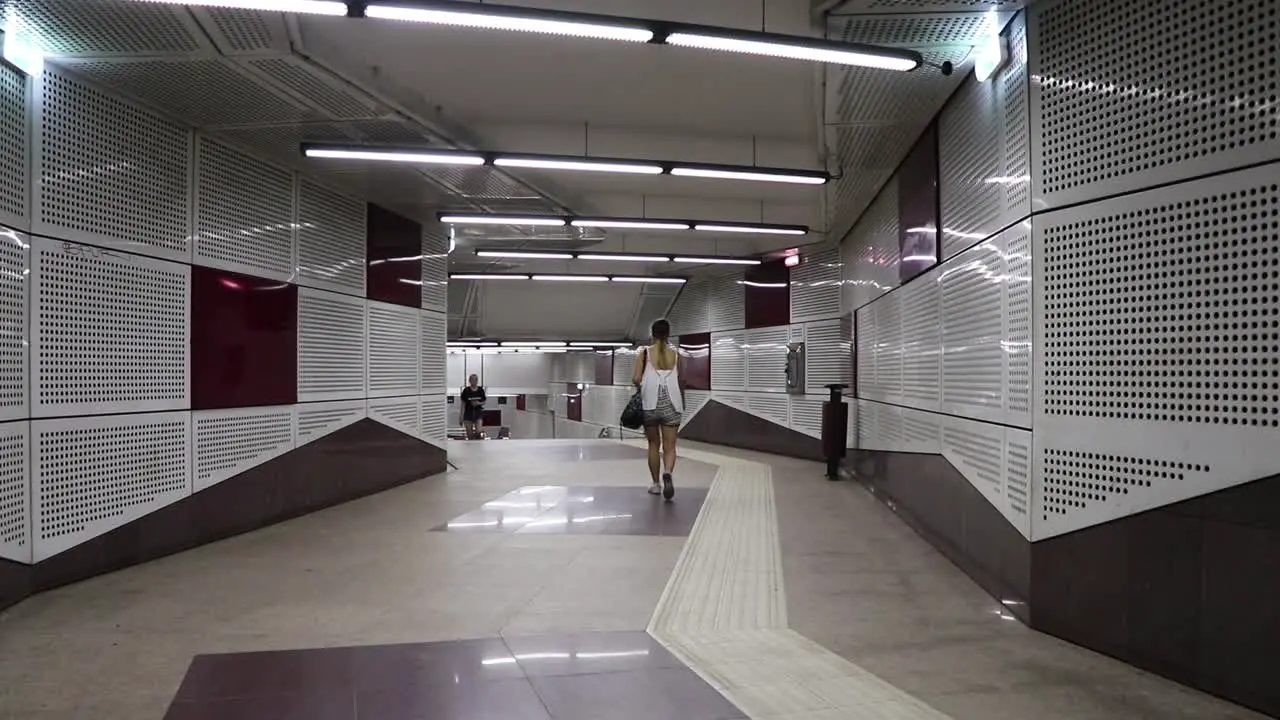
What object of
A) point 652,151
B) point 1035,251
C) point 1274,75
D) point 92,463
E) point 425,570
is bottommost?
point 425,570

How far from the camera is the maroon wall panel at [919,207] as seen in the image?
5785 millimetres

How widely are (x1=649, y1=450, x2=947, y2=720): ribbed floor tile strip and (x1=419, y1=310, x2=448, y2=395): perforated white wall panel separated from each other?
488 cm

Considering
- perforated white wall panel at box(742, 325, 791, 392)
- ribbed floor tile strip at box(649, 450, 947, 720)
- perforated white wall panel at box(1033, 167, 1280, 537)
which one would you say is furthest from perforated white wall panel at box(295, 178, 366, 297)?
perforated white wall panel at box(742, 325, 791, 392)

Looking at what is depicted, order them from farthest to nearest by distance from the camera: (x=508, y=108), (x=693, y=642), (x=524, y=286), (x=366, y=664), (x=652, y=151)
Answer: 1. (x=524, y=286)
2. (x=652, y=151)
3. (x=508, y=108)
4. (x=693, y=642)
5. (x=366, y=664)

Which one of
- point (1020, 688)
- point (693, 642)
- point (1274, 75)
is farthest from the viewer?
point (693, 642)

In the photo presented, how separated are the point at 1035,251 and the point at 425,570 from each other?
12.9 feet

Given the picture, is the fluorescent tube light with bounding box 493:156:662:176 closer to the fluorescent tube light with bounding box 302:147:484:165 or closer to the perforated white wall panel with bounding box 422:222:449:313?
the fluorescent tube light with bounding box 302:147:484:165

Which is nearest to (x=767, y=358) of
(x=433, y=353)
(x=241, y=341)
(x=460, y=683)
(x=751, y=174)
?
(x=433, y=353)

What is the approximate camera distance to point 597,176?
950 cm

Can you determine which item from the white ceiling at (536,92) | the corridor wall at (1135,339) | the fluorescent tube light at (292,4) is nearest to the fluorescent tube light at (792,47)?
the white ceiling at (536,92)

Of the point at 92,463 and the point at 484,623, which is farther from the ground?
the point at 92,463

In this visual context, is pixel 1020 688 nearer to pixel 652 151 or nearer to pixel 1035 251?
pixel 1035 251

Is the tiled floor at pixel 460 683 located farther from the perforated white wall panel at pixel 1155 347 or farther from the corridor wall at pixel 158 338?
the corridor wall at pixel 158 338

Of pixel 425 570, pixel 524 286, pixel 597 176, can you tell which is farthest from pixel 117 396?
pixel 524 286
